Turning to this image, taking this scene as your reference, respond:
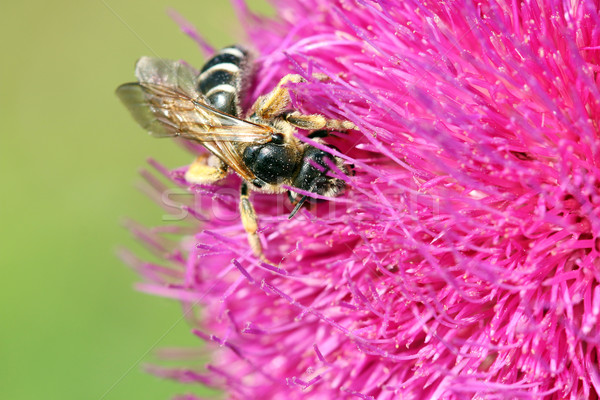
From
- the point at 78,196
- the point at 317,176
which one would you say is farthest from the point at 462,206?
the point at 78,196

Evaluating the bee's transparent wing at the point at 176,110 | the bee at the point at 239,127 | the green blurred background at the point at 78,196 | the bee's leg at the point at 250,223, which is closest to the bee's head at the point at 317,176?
the bee at the point at 239,127

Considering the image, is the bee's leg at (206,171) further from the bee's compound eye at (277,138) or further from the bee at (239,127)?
the bee's compound eye at (277,138)

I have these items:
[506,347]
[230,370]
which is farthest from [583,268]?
[230,370]

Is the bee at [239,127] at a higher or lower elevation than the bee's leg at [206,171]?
higher

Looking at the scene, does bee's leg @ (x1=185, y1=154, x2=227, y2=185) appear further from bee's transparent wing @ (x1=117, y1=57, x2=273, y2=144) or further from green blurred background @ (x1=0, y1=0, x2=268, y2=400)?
green blurred background @ (x1=0, y1=0, x2=268, y2=400)

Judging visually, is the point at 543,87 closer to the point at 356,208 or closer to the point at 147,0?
the point at 356,208

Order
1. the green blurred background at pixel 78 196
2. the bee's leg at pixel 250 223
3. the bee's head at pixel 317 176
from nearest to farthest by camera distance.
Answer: the bee's head at pixel 317 176 → the bee's leg at pixel 250 223 → the green blurred background at pixel 78 196
